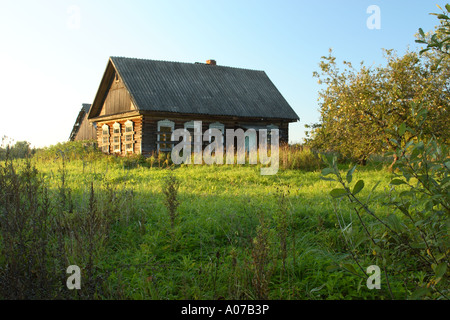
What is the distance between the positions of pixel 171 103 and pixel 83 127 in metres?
18.0

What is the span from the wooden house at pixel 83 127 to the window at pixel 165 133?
45.7ft

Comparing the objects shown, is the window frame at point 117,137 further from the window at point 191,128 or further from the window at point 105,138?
the window at point 191,128

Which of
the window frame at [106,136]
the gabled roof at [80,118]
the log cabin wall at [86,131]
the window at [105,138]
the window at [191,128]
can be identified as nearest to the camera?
the window at [191,128]

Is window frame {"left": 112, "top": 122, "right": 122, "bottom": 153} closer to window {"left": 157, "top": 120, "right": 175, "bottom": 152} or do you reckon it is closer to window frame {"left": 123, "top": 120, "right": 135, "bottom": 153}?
window frame {"left": 123, "top": 120, "right": 135, "bottom": 153}

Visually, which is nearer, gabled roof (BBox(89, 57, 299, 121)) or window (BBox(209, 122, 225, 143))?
gabled roof (BBox(89, 57, 299, 121))

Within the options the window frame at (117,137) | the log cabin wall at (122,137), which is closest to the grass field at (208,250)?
the log cabin wall at (122,137)

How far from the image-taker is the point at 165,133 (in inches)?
746

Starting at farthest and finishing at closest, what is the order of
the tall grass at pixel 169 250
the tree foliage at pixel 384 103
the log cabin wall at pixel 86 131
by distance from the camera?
1. the log cabin wall at pixel 86 131
2. the tree foliage at pixel 384 103
3. the tall grass at pixel 169 250

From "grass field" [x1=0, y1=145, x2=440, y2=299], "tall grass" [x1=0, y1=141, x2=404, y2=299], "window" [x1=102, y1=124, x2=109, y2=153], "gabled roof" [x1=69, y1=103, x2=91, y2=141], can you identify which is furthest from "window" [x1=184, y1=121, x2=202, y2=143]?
"gabled roof" [x1=69, y1=103, x2=91, y2=141]

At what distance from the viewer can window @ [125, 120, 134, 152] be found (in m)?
19.5

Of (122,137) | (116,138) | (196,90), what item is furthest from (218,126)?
(116,138)

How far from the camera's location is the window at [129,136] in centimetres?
1953

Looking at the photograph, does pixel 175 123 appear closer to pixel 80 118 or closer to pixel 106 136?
pixel 106 136
